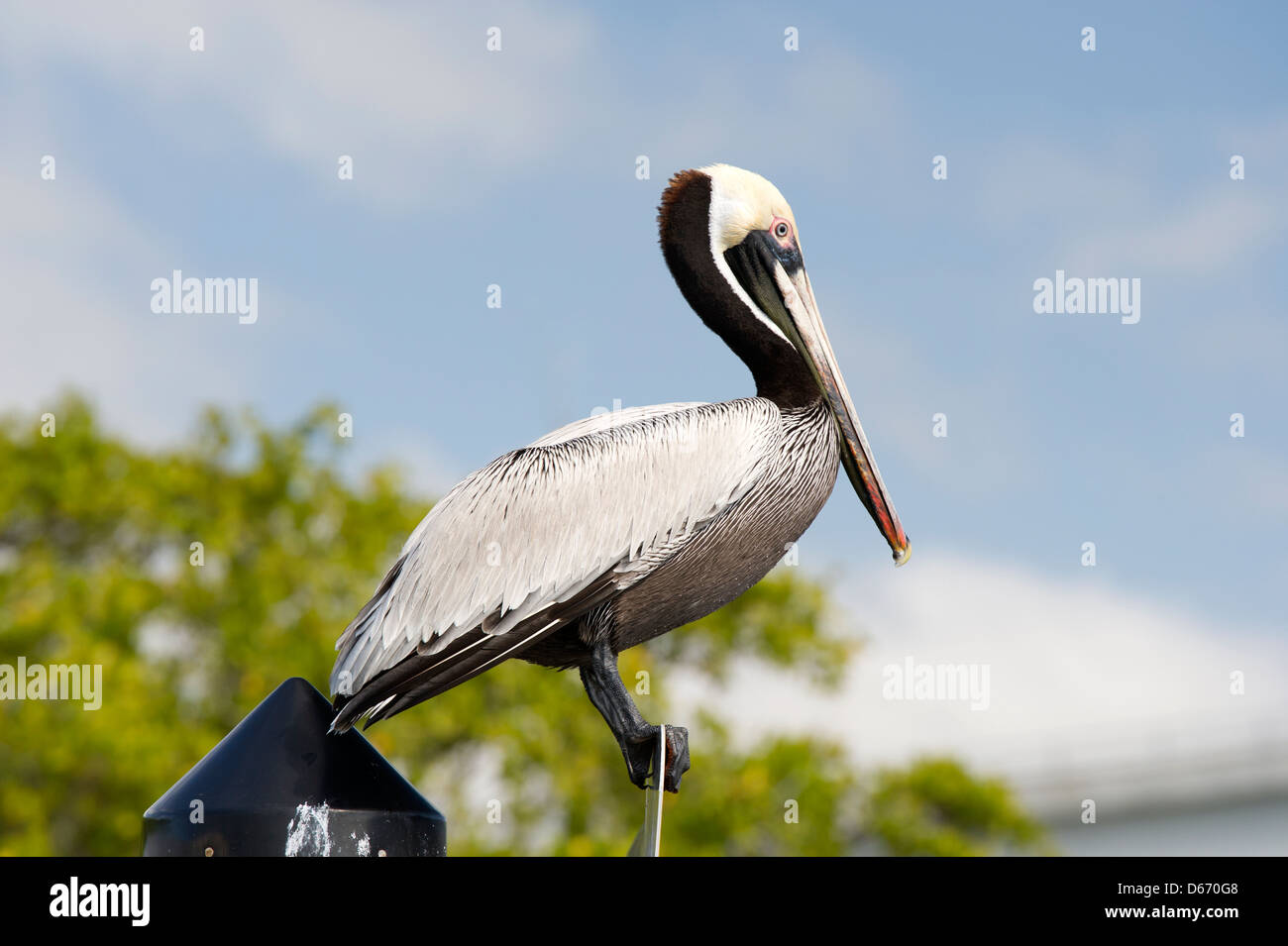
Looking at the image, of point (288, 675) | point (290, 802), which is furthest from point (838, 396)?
point (288, 675)

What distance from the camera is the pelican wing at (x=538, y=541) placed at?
10.3 feet

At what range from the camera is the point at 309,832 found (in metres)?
2.72

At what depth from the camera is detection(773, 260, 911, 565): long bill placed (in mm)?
3361

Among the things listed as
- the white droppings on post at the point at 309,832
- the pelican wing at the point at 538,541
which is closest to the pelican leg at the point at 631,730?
the pelican wing at the point at 538,541

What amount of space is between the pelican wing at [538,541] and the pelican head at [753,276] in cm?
19

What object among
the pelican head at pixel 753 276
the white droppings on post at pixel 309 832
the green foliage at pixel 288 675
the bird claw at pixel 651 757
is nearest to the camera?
the white droppings on post at pixel 309 832

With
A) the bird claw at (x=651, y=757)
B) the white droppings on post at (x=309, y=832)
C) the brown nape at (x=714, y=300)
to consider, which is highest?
the brown nape at (x=714, y=300)

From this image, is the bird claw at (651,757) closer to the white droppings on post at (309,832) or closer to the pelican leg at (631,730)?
the pelican leg at (631,730)

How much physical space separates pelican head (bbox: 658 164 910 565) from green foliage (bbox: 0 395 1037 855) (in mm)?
7646

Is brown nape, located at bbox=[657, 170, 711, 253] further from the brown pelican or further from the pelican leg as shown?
the pelican leg

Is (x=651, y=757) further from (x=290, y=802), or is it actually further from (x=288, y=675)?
(x=288, y=675)

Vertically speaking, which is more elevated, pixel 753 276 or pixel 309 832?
pixel 753 276

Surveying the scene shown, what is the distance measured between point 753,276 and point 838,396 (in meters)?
0.43
